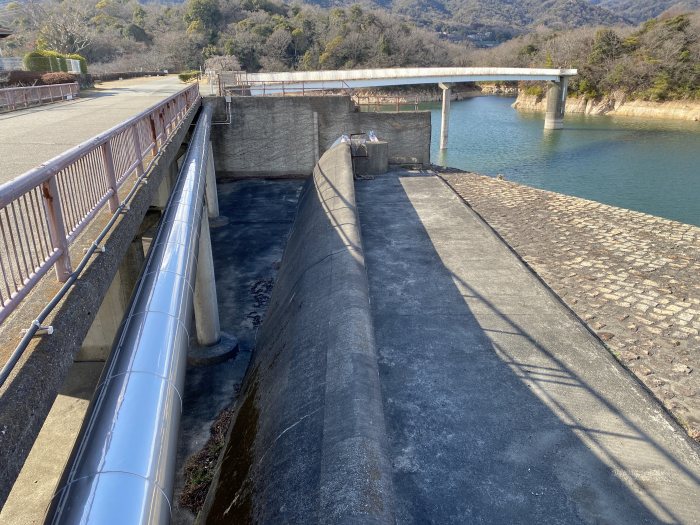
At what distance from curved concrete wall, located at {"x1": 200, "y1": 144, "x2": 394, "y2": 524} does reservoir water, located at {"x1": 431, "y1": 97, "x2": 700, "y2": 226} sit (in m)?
21.2

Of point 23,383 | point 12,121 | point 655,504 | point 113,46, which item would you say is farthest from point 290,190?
point 113,46

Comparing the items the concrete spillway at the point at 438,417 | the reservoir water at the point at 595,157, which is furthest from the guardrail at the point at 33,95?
the reservoir water at the point at 595,157

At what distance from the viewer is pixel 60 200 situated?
4.11m

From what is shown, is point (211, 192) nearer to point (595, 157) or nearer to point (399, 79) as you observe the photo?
point (399, 79)

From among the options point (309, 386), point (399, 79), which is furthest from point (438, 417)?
point (399, 79)

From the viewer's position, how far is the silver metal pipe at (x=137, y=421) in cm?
248

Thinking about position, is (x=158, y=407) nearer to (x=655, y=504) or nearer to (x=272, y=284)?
(x=655, y=504)

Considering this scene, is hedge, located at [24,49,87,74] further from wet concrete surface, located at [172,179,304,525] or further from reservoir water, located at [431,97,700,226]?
reservoir water, located at [431,97,700,226]

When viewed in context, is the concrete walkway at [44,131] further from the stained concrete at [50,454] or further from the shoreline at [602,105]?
the shoreline at [602,105]

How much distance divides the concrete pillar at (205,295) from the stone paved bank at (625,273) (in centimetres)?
668

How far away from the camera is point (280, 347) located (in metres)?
8.84

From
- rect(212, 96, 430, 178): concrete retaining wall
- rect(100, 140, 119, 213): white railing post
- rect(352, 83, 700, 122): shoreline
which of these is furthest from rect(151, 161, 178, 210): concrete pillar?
rect(352, 83, 700, 122): shoreline

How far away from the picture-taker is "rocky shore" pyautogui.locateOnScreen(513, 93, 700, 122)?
5878cm

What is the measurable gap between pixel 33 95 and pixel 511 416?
21.6m
